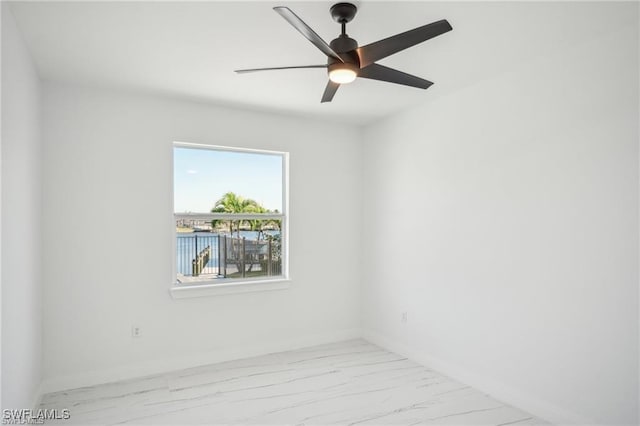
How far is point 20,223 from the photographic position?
2.52 meters

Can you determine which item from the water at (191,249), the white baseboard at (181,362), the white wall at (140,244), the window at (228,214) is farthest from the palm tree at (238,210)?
the white baseboard at (181,362)

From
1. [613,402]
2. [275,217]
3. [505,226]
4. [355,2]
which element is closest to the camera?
[355,2]

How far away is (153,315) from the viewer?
3697 millimetres

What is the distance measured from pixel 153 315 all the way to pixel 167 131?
1.70 metres

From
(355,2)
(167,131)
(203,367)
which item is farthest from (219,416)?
(355,2)

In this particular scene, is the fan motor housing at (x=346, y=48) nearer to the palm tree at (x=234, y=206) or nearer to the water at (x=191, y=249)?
the palm tree at (x=234, y=206)

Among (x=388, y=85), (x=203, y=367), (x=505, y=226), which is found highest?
(x=388, y=85)

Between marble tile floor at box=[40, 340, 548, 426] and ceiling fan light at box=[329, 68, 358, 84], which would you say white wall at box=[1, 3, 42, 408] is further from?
ceiling fan light at box=[329, 68, 358, 84]

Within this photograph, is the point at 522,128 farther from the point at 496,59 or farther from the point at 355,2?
the point at 355,2

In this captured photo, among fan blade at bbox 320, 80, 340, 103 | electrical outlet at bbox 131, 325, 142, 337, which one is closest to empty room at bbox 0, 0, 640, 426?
electrical outlet at bbox 131, 325, 142, 337

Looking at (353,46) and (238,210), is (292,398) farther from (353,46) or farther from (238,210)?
(353,46)

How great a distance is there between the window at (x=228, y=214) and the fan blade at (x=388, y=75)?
2.07 m

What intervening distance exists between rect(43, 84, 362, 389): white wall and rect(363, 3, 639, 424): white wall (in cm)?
107

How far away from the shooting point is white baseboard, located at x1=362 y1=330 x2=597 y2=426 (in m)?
2.71
